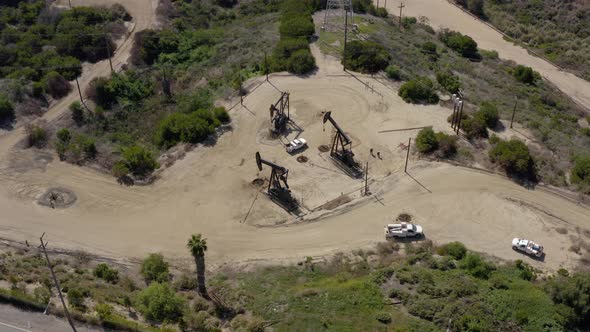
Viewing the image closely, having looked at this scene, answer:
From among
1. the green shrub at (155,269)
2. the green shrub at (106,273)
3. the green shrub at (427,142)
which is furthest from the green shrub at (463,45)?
the green shrub at (106,273)

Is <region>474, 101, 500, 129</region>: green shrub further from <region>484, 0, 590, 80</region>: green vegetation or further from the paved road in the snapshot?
the paved road

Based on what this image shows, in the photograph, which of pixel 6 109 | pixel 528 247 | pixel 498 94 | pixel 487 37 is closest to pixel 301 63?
pixel 498 94

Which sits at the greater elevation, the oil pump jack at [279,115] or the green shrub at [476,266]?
the oil pump jack at [279,115]

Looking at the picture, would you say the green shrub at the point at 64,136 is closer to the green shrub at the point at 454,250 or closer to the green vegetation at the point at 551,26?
the green shrub at the point at 454,250

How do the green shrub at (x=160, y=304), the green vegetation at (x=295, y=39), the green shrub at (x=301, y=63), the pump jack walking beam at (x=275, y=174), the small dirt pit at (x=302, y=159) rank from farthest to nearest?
the green vegetation at (x=295, y=39)
the green shrub at (x=301, y=63)
the small dirt pit at (x=302, y=159)
the pump jack walking beam at (x=275, y=174)
the green shrub at (x=160, y=304)

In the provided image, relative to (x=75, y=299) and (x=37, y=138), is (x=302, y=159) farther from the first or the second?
(x=37, y=138)
